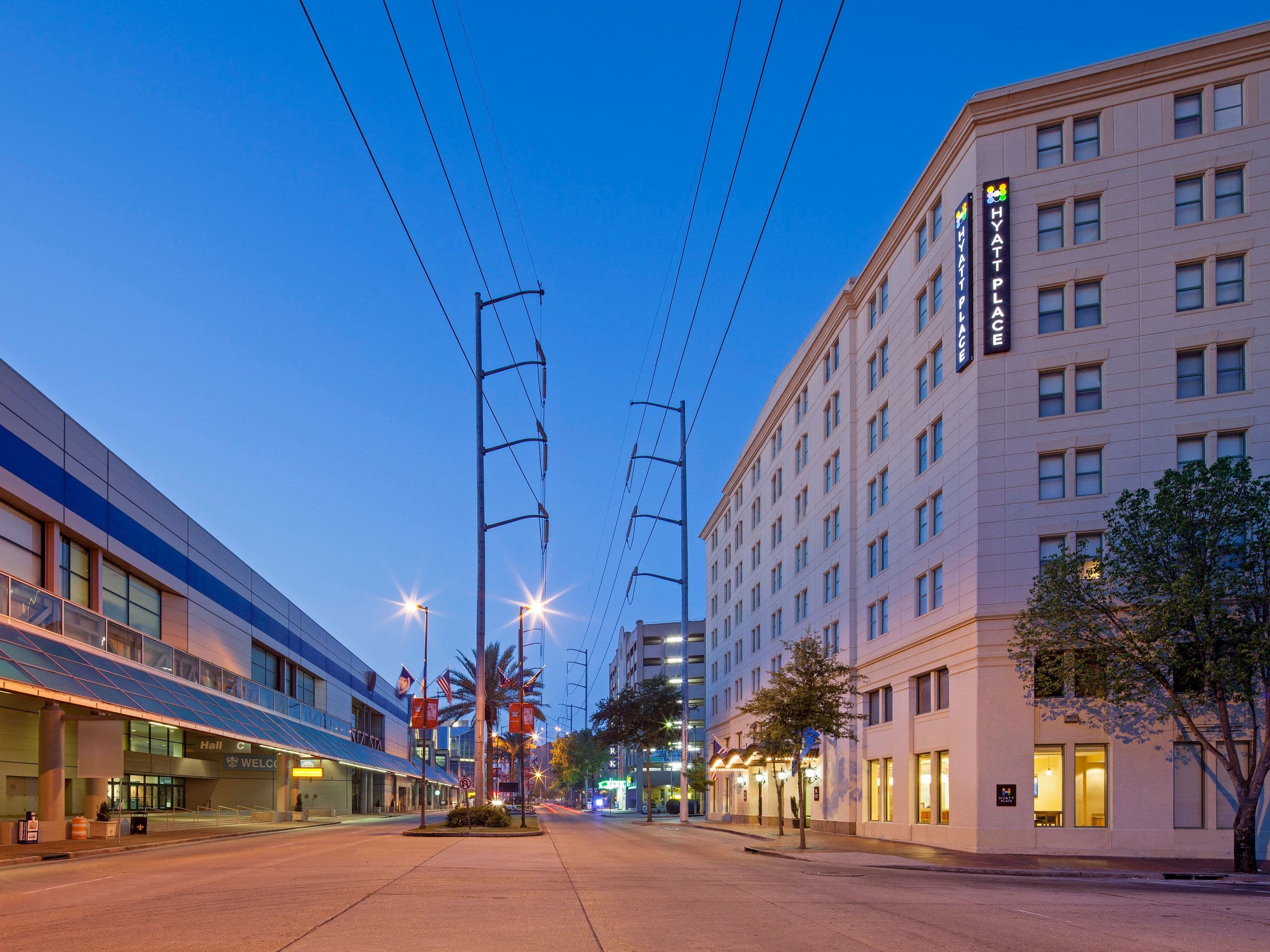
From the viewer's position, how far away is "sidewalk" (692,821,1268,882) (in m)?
26.2

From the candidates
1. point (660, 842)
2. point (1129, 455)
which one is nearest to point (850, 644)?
point (660, 842)

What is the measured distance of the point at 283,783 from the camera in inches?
2397

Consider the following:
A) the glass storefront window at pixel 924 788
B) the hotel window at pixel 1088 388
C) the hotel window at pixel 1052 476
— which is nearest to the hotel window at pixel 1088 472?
the hotel window at pixel 1052 476

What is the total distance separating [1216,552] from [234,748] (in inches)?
1720

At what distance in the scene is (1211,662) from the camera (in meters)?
27.9

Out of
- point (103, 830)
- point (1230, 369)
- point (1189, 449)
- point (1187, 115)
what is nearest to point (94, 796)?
point (103, 830)

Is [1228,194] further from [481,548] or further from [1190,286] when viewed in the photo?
[481,548]

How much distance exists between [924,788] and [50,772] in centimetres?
2778

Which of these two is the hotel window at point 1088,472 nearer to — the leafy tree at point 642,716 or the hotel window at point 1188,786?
the hotel window at point 1188,786

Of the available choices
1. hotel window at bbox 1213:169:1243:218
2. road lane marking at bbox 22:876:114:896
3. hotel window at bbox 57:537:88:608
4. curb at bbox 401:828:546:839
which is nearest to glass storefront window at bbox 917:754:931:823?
curb at bbox 401:828:546:839

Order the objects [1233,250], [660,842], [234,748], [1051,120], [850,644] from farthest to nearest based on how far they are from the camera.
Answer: [234,748] < [850,644] < [660,842] < [1051,120] < [1233,250]

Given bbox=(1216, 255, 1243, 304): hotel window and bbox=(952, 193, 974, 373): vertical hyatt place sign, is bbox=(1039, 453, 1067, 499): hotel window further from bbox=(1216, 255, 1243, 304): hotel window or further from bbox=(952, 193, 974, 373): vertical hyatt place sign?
bbox=(1216, 255, 1243, 304): hotel window

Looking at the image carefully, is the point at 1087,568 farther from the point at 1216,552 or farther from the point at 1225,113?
the point at 1225,113

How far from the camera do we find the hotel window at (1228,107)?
34.6 meters
